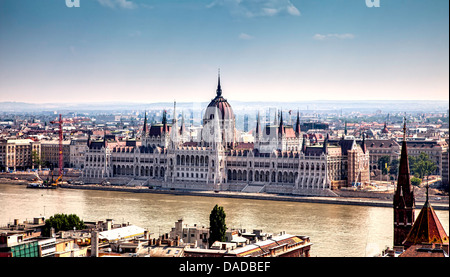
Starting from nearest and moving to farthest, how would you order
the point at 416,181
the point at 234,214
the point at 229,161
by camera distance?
the point at 234,214, the point at 416,181, the point at 229,161

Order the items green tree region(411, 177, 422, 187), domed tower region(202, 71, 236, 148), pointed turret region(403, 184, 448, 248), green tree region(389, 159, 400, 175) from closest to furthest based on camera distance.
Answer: pointed turret region(403, 184, 448, 248), green tree region(411, 177, 422, 187), green tree region(389, 159, 400, 175), domed tower region(202, 71, 236, 148)

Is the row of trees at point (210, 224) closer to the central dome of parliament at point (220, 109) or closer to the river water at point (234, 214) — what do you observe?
the river water at point (234, 214)

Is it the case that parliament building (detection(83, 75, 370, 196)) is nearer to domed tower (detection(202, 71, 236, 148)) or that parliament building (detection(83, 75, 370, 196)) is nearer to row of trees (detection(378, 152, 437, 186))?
domed tower (detection(202, 71, 236, 148))

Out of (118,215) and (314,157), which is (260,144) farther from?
(118,215)

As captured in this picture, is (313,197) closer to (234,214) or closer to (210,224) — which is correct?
(234,214)

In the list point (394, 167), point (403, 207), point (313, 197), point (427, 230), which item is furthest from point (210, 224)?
point (394, 167)

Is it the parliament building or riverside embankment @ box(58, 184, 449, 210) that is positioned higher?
the parliament building

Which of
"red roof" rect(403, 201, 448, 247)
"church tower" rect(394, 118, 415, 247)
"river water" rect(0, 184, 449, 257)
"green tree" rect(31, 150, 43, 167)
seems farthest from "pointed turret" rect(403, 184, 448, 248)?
"green tree" rect(31, 150, 43, 167)
